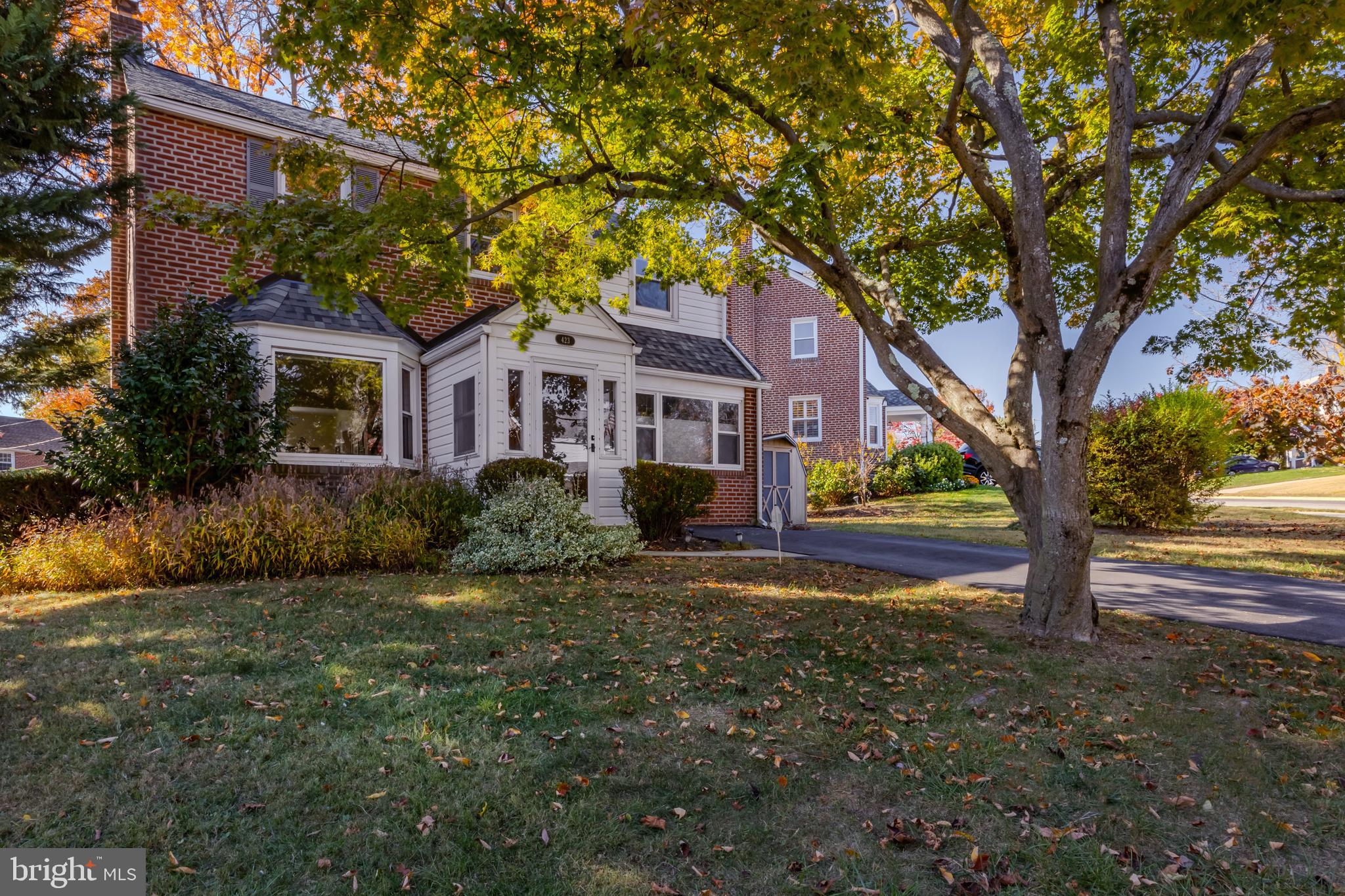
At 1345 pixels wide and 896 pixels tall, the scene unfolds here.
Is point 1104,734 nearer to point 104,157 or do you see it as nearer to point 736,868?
point 736,868

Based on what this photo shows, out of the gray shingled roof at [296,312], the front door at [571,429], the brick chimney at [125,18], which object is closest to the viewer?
the gray shingled roof at [296,312]

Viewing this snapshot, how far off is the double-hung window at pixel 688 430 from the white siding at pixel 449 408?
3539mm

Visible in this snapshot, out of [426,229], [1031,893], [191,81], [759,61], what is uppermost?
[191,81]

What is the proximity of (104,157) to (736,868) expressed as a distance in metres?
12.8

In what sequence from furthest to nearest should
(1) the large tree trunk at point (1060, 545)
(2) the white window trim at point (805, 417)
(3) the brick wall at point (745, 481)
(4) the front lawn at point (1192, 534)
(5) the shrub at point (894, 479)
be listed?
(2) the white window trim at point (805, 417) < (5) the shrub at point (894, 479) < (3) the brick wall at point (745, 481) < (4) the front lawn at point (1192, 534) < (1) the large tree trunk at point (1060, 545)

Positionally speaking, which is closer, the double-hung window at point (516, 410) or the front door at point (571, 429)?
the double-hung window at point (516, 410)

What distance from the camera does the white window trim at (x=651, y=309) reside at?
15.1 meters

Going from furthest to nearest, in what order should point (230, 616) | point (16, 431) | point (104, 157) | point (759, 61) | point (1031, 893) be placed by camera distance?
point (16, 431), point (104, 157), point (230, 616), point (759, 61), point (1031, 893)

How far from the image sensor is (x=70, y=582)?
727cm

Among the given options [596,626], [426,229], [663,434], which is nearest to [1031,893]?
[596,626]

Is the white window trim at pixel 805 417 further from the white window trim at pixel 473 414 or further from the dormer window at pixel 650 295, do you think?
the white window trim at pixel 473 414

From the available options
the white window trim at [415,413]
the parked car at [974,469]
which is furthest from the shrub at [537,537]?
the parked car at [974,469]

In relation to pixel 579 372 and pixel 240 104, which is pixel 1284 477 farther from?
pixel 240 104

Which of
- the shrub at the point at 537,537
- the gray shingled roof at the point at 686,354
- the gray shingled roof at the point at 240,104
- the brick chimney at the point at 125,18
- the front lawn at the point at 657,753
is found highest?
the brick chimney at the point at 125,18
